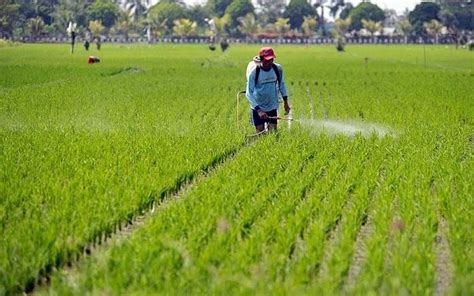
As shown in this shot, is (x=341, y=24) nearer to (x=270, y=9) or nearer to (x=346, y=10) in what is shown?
(x=346, y=10)

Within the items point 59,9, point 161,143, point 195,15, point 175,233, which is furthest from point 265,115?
point 195,15

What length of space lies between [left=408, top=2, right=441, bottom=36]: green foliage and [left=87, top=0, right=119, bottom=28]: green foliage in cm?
4609

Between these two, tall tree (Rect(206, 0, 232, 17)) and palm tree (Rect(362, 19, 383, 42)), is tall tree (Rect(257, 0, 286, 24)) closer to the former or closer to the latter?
tall tree (Rect(206, 0, 232, 17))

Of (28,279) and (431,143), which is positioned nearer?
(28,279)

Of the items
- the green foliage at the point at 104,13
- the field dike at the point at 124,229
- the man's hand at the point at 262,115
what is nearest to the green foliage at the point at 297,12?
the green foliage at the point at 104,13

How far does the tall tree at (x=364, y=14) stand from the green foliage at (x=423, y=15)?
37.3 ft

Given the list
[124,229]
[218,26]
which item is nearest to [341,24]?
[218,26]

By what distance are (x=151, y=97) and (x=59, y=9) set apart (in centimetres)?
9822

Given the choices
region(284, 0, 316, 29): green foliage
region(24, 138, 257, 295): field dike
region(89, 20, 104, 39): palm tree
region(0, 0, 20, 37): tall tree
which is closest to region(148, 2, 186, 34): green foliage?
region(89, 20, 104, 39): palm tree

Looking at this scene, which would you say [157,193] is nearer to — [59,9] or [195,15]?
[59,9]

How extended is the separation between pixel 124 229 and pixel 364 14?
399 feet

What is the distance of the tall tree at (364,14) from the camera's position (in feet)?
402

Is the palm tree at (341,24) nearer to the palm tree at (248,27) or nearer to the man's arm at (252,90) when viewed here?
the palm tree at (248,27)

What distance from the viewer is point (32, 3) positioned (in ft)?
366
